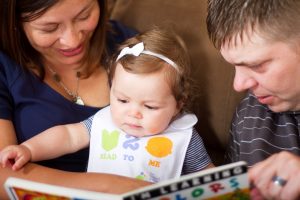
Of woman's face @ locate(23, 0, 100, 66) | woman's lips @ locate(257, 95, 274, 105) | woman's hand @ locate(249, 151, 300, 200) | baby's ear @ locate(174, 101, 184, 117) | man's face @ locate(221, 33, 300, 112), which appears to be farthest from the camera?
baby's ear @ locate(174, 101, 184, 117)

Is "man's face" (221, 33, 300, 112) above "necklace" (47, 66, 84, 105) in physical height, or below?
above

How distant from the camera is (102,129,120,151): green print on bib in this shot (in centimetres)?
142

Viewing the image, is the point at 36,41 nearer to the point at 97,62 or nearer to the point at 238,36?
the point at 97,62

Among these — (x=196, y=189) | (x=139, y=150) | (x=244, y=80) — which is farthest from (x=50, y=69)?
(x=196, y=189)

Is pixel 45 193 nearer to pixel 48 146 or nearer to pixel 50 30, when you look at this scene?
pixel 48 146

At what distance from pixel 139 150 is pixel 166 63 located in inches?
11.7

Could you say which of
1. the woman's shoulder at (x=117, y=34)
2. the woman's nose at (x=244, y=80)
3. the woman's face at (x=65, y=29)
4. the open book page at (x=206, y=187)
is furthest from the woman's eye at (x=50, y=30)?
the open book page at (x=206, y=187)

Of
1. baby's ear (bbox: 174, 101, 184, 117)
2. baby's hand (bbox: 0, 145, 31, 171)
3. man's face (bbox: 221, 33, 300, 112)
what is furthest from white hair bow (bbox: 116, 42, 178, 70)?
baby's hand (bbox: 0, 145, 31, 171)

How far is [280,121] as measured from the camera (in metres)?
1.27

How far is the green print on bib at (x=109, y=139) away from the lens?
1421mm

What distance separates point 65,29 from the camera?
53.1 inches

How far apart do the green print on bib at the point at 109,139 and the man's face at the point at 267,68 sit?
0.47 m

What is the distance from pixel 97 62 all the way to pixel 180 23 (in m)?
0.34

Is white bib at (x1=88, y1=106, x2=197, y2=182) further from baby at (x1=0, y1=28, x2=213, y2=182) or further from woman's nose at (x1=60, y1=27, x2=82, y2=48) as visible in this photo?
woman's nose at (x1=60, y1=27, x2=82, y2=48)
